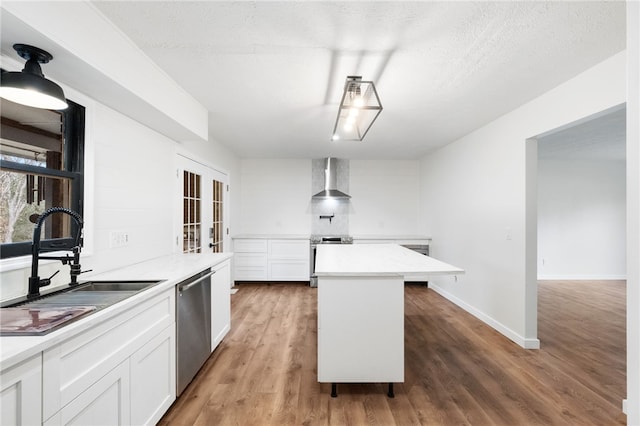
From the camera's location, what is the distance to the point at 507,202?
114 inches

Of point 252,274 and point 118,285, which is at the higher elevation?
point 118,285

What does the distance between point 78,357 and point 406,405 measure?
1898 millimetres

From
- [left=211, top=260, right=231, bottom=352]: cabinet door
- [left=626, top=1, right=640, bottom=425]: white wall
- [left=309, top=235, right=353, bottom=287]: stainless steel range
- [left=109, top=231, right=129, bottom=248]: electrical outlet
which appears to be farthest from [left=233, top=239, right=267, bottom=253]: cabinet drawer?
[left=626, top=1, right=640, bottom=425]: white wall

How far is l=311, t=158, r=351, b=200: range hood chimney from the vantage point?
5.23 m

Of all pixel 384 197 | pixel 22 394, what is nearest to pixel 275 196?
pixel 384 197

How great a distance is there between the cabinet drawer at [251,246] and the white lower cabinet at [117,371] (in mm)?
3179

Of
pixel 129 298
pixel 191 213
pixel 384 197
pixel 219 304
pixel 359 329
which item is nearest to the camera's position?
pixel 129 298

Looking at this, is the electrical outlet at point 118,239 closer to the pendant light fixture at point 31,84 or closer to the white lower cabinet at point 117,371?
the white lower cabinet at point 117,371

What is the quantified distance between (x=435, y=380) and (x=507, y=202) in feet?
6.49

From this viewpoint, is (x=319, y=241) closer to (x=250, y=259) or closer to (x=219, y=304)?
(x=250, y=259)

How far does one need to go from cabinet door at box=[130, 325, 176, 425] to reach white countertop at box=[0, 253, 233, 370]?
12.0 inches

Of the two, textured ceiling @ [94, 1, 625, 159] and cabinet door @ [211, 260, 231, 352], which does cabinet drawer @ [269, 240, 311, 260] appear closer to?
cabinet door @ [211, 260, 231, 352]

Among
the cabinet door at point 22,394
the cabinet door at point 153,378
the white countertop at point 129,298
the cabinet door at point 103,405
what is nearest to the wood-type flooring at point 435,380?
the cabinet door at point 153,378

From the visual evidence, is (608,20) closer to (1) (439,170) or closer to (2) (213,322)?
(1) (439,170)
